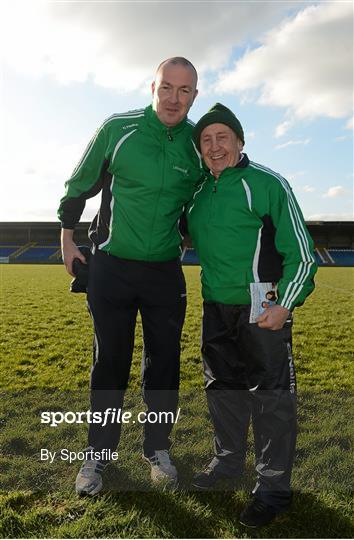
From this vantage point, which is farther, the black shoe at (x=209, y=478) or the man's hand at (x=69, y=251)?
the man's hand at (x=69, y=251)

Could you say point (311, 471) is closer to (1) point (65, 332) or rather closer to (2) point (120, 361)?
(2) point (120, 361)

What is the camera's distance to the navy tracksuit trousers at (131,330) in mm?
2951

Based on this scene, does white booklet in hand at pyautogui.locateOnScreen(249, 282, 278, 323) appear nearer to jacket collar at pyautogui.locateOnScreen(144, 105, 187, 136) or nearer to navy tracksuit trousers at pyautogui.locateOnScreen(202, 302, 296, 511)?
navy tracksuit trousers at pyautogui.locateOnScreen(202, 302, 296, 511)

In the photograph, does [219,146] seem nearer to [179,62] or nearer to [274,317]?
[179,62]

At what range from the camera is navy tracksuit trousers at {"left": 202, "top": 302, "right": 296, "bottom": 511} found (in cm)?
263

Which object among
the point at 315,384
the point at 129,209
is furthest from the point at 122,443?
the point at 315,384

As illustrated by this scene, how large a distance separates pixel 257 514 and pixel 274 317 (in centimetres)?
104

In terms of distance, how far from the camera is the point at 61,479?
9.62 ft

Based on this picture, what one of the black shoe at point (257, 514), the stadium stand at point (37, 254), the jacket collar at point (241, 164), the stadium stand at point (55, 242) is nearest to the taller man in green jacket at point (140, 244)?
the jacket collar at point (241, 164)

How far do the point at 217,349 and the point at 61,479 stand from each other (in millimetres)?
1262

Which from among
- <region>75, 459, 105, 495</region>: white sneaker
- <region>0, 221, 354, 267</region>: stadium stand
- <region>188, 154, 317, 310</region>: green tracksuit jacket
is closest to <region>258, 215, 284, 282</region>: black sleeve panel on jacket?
<region>188, 154, 317, 310</region>: green tracksuit jacket

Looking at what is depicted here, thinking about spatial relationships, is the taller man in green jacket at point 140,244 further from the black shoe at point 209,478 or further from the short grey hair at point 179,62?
the black shoe at point 209,478

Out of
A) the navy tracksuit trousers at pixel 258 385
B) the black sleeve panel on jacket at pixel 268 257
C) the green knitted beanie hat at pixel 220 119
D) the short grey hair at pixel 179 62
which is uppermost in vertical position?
the short grey hair at pixel 179 62

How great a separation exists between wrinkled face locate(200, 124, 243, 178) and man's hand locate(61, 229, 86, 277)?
1.03m
